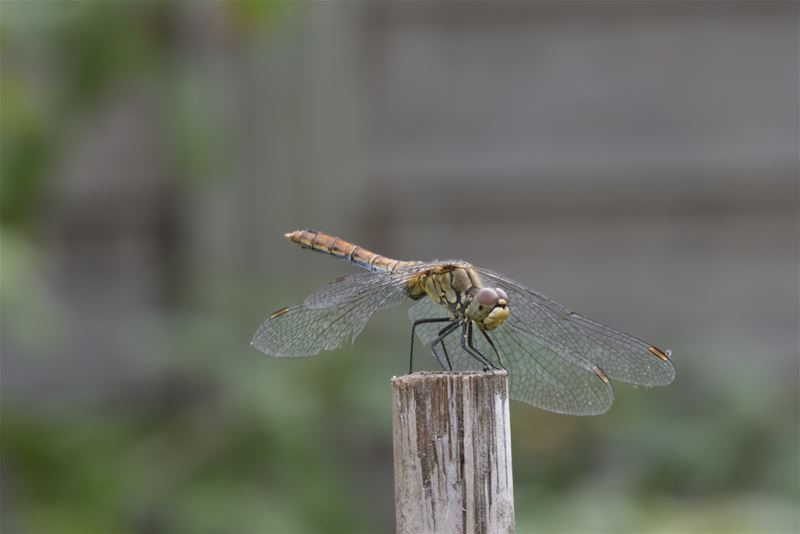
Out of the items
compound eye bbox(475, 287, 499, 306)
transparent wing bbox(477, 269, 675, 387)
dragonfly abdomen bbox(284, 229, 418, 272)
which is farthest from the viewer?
dragonfly abdomen bbox(284, 229, 418, 272)

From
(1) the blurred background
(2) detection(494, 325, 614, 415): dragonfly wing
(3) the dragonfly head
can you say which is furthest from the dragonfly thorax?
(1) the blurred background

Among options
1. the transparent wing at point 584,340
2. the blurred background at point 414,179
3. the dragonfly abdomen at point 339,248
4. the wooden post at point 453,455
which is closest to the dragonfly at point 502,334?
the transparent wing at point 584,340

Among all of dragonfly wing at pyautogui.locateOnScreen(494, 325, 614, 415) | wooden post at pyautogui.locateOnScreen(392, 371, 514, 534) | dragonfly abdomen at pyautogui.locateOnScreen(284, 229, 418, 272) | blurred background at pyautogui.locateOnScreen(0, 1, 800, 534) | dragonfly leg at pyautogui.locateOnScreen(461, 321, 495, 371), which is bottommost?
wooden post at pyautogui.locateOnScreen(392, 371, 514, 534)

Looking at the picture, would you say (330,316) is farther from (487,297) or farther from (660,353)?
→ (660,353)

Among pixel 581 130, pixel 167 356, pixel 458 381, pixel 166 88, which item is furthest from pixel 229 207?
pixel 458 381

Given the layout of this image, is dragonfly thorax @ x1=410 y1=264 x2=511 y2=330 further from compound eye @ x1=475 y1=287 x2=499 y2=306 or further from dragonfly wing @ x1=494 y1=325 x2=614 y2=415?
dragonfly wing @ x1=494 y1=325 x2=614 y2=415

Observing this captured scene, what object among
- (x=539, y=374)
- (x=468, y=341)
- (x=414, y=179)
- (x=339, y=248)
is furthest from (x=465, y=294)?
(x=414, y=179)

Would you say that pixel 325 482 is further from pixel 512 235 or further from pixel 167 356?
pixel 512 235
